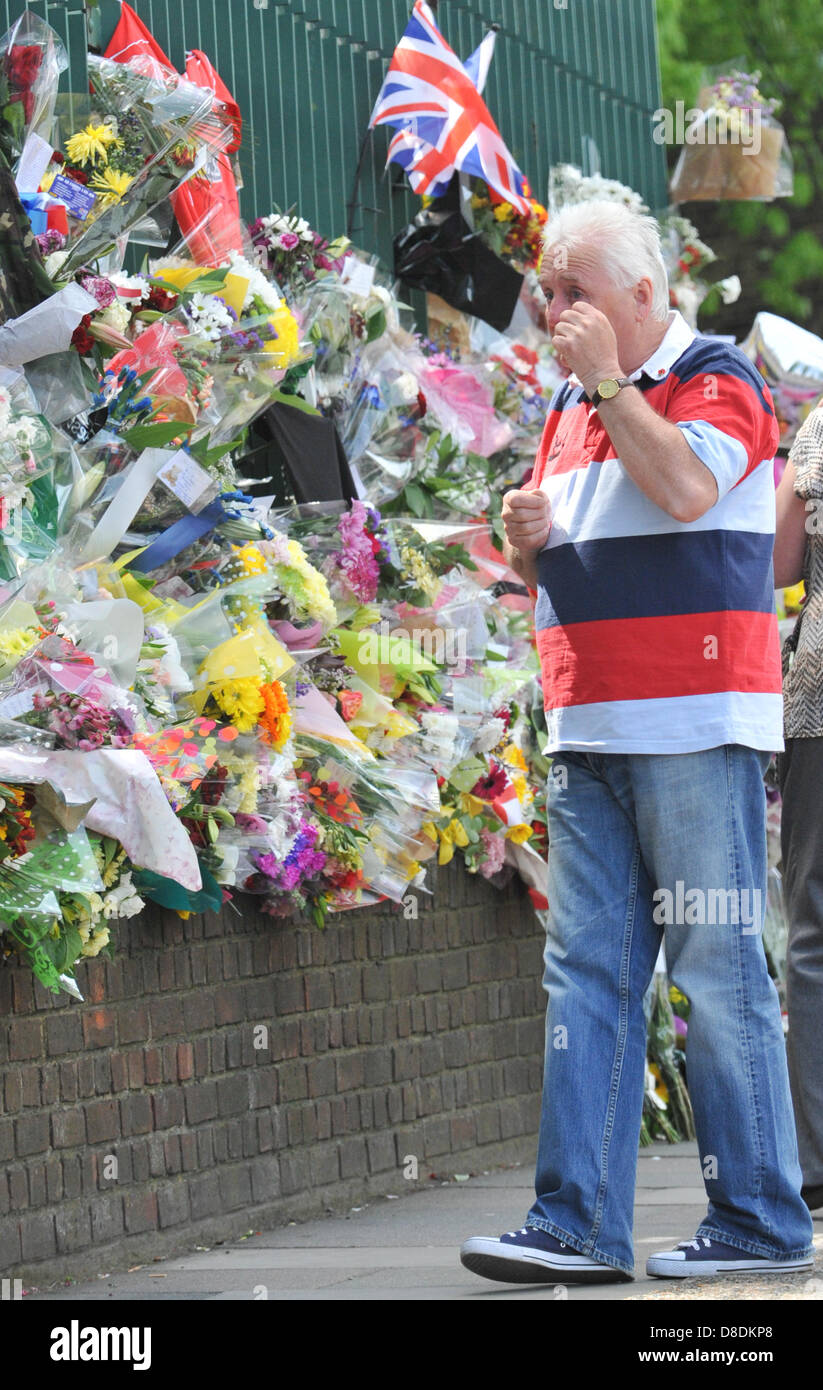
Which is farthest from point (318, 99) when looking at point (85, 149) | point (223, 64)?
point (85, 149)

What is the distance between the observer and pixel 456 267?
6574 millimetres

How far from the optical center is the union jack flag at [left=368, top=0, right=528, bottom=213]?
6.36 metres

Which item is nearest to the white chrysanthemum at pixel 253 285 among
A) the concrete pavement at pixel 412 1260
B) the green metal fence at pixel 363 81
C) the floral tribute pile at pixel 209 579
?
the floral tribute pile at pixel 209 579

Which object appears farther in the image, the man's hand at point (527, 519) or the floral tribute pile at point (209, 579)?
the floral tribute pile at point (209, 579)

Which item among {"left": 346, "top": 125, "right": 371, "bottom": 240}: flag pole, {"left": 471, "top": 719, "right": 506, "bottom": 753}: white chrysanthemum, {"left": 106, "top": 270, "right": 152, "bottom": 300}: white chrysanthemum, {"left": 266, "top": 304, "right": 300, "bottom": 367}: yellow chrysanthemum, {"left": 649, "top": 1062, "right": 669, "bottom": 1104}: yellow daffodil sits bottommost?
{"left": 649, "top": 1062, "right": 669, "bottom": 1104}: yellow daffodil

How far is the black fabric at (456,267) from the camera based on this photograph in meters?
6.44

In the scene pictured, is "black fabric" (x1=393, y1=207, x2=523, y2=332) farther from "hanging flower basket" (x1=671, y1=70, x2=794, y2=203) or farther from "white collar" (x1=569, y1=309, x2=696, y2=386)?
"white collar" (x1=569, y1=309, x2=696, y2=386)

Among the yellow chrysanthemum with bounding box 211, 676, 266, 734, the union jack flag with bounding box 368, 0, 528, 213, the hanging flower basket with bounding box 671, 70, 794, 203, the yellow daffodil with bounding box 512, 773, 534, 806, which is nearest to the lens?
the yellow chrysanthemum with bounding box 211, 676, 266, 734

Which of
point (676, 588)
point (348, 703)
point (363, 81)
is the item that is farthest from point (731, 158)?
point (676, 588)

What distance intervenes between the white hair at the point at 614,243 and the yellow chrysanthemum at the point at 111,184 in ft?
4.15

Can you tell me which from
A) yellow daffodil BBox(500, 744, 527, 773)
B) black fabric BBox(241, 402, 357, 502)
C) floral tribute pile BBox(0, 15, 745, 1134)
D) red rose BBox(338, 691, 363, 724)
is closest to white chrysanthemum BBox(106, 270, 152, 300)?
floral tribute pile BBox(0, 15, 745, 1134)

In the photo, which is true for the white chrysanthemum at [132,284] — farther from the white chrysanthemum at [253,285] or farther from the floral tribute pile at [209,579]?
the white chrysanthemum at [253,285]

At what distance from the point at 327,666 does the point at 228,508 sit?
621mm

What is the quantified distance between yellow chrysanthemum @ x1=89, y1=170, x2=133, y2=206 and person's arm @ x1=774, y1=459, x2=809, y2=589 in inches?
67.1
